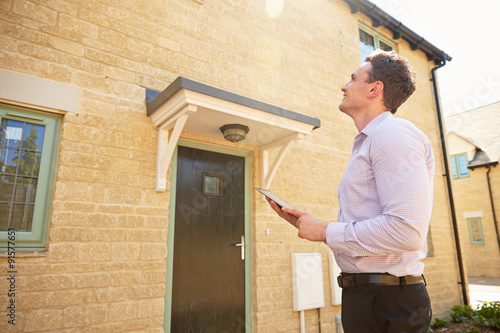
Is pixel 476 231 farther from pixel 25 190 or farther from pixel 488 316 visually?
pixel 25 190

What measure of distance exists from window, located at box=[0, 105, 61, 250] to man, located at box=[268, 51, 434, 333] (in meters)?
2.44

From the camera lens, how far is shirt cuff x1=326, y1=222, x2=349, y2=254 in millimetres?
1267

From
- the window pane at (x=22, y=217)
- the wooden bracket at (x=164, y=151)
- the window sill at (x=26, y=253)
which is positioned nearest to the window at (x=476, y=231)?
the wooden bracket at (x=164, y=151)

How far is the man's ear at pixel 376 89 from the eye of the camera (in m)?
1.58

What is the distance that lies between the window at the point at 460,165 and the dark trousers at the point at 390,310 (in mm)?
17959

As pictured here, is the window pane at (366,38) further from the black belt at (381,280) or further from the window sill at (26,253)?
the window sill at (26,253)

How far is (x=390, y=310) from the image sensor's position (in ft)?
4.22

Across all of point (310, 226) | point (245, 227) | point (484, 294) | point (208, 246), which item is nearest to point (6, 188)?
point (208, 246)

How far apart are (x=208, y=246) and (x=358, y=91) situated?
281 centimetres

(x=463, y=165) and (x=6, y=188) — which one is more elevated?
(x=463, y=165)

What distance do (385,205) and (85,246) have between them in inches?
109

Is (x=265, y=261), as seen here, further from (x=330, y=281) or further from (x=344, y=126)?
(x=344, y=126)

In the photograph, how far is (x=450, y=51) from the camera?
332 inches

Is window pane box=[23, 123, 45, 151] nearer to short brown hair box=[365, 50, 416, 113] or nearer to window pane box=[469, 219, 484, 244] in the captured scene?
short brown hair box=[365, 50, 416, 113]
